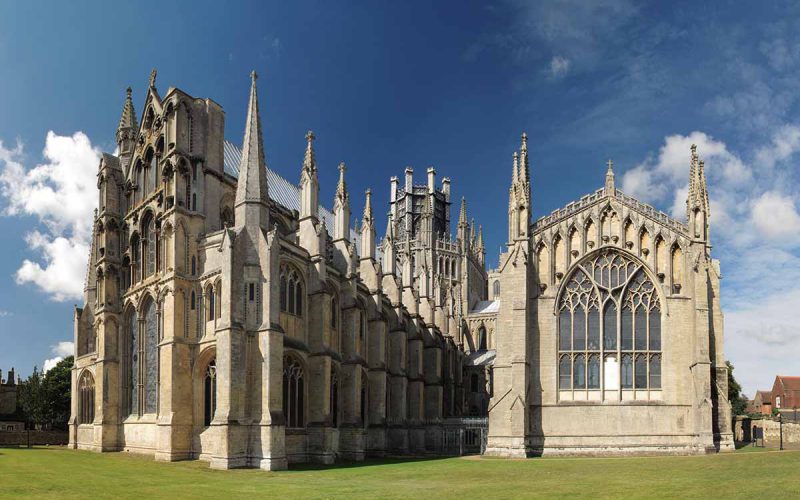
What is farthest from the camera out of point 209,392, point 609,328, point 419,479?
point 609,328

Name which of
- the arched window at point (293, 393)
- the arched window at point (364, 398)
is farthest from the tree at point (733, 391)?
the arched window at point (293, 393)

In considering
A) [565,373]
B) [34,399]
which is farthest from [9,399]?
[565,373]

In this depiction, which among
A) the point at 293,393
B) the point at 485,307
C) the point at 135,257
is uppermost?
the point at 135,257

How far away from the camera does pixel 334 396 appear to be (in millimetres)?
46125

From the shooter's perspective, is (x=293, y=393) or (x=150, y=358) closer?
(x=293, y=393)

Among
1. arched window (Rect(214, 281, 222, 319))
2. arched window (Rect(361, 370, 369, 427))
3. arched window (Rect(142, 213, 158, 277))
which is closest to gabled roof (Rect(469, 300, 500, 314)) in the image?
arched window (Rect(361, 370, 369, 427))

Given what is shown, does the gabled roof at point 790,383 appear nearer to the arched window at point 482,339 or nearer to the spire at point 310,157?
the arched window at point 482,339

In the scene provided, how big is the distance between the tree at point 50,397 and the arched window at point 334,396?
40.5 metres

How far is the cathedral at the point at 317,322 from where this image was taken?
38.0 meters

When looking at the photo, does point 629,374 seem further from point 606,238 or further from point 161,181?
point 161,181

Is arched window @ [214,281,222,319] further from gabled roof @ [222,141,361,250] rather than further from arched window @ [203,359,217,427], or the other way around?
gabled roof @ [222,141,361,250]

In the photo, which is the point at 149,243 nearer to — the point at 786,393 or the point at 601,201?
the point at 601,201

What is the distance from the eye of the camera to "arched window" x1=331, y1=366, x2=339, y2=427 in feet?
149

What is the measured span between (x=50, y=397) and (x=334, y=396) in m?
42.2
